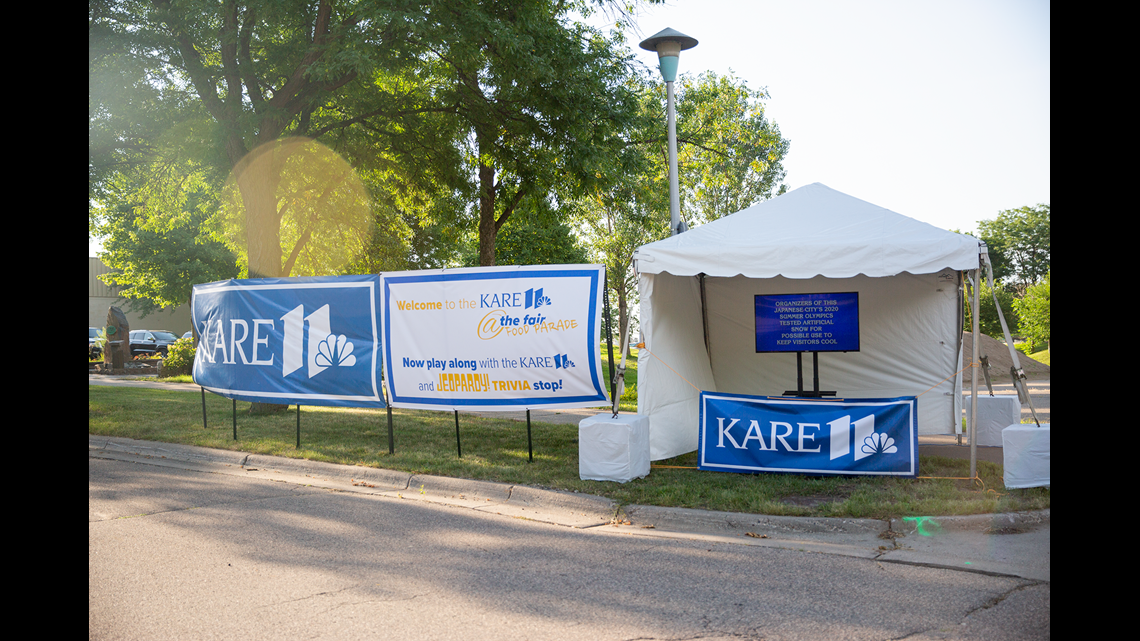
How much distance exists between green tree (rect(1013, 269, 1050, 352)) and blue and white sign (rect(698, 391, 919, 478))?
22.3m

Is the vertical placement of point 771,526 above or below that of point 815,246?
below

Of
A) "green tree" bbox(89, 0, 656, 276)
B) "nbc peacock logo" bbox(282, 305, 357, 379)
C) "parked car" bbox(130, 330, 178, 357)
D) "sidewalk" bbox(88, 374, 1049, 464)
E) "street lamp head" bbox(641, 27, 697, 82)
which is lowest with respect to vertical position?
"sidewalk" bbox(88, 374, 1049, 464)

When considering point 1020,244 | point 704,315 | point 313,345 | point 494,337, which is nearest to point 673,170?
point 704,315

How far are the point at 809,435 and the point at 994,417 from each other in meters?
3.55

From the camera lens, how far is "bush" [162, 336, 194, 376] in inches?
970

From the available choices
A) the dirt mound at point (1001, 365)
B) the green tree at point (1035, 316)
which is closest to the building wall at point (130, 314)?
the dirt mound at point (1001, 365)

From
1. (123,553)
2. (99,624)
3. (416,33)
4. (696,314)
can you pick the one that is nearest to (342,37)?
(416,33)

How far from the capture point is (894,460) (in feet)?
25.2

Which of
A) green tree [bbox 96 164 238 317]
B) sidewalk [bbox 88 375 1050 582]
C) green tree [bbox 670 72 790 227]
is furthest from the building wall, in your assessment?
sidewalk [bbox 88 375 1050 582]

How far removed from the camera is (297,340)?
10070 mm

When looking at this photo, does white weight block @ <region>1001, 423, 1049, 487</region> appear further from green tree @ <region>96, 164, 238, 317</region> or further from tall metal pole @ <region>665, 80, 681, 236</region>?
green tree @ <region>96, 164, 238, 317</region>

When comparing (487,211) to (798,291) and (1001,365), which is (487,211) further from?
(1001,365)

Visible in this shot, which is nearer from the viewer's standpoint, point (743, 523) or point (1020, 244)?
point (743, 523)

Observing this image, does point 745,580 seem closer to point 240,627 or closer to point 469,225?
point 240,627
